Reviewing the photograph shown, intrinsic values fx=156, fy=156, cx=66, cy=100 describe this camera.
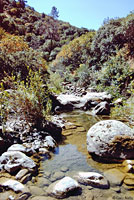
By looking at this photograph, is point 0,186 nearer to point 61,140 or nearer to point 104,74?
point 61,140

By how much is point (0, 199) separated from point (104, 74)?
9.69m

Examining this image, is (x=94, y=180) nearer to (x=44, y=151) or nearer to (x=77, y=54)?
(x=44, y=151)

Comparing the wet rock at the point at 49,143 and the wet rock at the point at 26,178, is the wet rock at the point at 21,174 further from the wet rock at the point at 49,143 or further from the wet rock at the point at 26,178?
the wet rock at the point at 49,143

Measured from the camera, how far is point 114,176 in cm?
279

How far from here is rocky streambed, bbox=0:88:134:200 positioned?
2.39 metres

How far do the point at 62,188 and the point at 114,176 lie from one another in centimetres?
100

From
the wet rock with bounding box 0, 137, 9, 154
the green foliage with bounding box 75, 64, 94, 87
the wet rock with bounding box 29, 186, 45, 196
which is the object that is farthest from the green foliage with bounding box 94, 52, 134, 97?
the wet rock with bounding box 29, 186, 45, 196

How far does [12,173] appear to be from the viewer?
9.09 ft

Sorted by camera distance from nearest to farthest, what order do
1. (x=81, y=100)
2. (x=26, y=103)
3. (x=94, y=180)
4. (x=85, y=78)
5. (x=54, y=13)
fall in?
(x=94, y=180), (x=26, y=103), (x=81, y=100), (x=85, y=78), (x=54, y=13)

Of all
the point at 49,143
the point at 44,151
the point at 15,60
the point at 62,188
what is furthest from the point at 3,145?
the point at 15,60

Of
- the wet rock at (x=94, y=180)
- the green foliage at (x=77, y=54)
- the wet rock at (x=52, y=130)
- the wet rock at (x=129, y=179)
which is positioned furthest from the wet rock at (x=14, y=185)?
the green foliage at (x=77, y=54)

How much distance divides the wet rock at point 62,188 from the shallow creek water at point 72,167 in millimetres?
90

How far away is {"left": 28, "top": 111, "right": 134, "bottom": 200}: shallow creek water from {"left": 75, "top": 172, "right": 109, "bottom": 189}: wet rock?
0.07m

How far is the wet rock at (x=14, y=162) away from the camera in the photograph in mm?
2785
